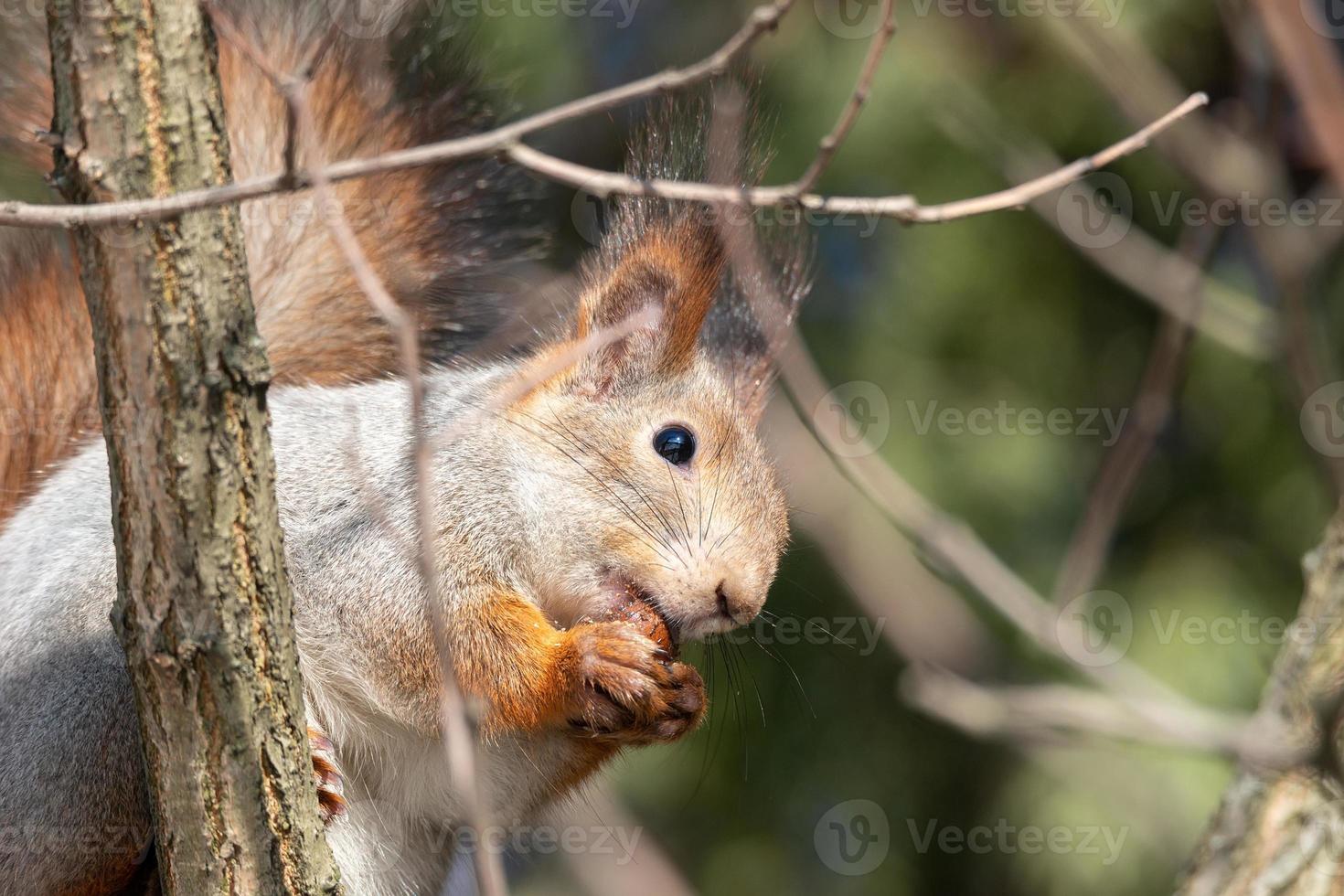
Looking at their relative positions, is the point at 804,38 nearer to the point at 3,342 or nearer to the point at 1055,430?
the point at 1055,430

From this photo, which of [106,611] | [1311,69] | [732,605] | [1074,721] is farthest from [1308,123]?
Result: [106,611]

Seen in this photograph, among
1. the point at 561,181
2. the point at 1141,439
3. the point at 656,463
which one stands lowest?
the point at 656,463

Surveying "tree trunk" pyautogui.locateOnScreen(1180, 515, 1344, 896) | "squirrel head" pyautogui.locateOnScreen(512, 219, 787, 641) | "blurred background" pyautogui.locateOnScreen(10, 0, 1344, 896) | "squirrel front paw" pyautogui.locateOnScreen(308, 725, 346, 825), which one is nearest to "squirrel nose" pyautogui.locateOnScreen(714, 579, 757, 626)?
"squirrel head" pyautogui.locateOnScreen(512, 219, 787, 641)

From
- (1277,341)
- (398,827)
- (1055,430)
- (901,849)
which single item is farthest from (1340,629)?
(901,849)

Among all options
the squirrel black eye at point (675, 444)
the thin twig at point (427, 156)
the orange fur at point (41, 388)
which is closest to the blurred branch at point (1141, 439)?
the thin twig at point (427, 156)

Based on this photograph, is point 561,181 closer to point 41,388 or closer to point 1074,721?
point 1074,721

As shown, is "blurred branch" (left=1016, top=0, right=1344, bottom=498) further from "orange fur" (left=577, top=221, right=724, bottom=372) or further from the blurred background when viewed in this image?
the blurred background
